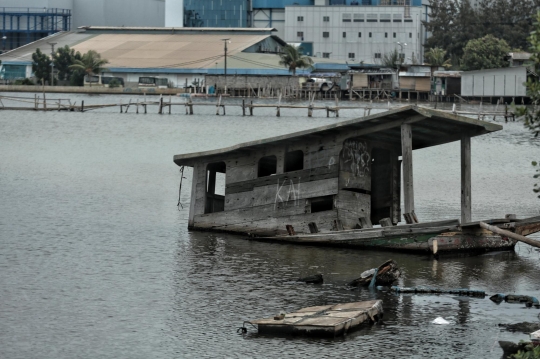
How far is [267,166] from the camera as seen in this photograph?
30.8m

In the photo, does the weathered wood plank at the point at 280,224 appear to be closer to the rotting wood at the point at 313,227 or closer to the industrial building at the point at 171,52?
the rotting wood at the point at 313,227

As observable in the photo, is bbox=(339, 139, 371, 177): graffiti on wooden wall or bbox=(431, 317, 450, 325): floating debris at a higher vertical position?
bbox=(339, 139, 371, 177): graffiti on wooden wall

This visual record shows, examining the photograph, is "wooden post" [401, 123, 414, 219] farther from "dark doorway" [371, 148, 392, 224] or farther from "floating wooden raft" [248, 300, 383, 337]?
"floating wooden raft" [248, 300, 383, 337]

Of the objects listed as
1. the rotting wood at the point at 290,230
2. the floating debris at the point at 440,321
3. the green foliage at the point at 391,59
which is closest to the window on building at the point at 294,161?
the rotting wood at the point at 290,230

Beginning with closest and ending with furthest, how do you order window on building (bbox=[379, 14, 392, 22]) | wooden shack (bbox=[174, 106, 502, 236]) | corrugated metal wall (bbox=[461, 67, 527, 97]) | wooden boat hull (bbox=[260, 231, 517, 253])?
wooden boat hull (bbox=[260, 231, 517, 253]) < wooden shack (bbox=[174, 106, 502, 236]) < corrugated metal wall (bbox=[461, 67, 527, 97]) < window on building (bbox=[379, 14, 392, 22])

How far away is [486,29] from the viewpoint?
548 feet

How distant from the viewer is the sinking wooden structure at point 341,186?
2677 centimetres

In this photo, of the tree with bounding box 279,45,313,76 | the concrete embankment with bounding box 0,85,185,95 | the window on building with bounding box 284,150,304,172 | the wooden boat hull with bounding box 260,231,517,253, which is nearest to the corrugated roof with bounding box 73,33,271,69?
the concrete embankment with bounding box 0,85,185,95

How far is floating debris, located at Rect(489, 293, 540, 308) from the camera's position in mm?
21922

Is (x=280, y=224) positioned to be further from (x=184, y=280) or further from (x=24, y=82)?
(x=24, y=82)

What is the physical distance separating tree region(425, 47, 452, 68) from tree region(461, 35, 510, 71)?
39.8 feet

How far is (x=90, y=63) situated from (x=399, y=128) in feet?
418

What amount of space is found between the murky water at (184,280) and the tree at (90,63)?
104338mm

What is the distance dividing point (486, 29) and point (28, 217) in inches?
5565
